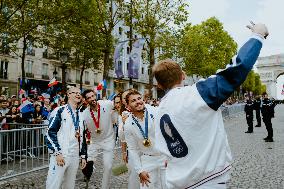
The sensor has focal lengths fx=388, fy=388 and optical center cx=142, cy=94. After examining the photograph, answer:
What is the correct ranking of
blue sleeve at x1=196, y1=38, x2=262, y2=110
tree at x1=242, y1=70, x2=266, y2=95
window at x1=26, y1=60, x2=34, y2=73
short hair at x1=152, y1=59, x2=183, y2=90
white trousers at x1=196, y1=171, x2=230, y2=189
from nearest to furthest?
blue sleeve at x1=196, y1=38, x2=262, y2=110
white trousers at x1=196, y1=171, x2=230, y2=189
short hair at x1=152, y1=59, x2=183, y2=90
window at x1=26, y1=60, x2=34, y2=73
tree at x1=242, y1=70, x2=266, y2=95

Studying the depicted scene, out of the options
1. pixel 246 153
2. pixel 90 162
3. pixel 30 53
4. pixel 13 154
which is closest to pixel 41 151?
pixel 13 154

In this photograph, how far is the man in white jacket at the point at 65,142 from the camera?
17.5 feet

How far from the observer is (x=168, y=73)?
2934 millimetres

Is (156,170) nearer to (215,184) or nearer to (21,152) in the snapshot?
(215,184)

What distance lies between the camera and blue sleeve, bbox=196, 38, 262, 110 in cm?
240

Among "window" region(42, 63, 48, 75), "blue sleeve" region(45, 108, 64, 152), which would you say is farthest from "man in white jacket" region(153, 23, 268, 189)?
"window" region(42, 63, 48, 75)

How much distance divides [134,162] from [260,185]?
12.1 ft

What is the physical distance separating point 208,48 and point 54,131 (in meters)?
47.7

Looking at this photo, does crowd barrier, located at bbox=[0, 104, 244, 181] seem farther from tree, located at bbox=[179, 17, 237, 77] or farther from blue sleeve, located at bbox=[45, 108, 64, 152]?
tree, located at bbox=[179, 17, 237, 77]

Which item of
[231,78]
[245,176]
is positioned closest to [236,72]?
[231,78]

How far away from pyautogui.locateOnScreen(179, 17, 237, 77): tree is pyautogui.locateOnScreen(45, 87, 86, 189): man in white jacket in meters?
36.1

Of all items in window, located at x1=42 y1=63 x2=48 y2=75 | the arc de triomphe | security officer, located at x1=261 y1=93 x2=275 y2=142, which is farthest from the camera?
the arc de triomphe

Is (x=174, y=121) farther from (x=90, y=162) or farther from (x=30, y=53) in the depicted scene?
(x=30, y=53)

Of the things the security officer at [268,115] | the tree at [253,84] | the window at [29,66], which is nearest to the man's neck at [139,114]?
the security officer at [268,115]
